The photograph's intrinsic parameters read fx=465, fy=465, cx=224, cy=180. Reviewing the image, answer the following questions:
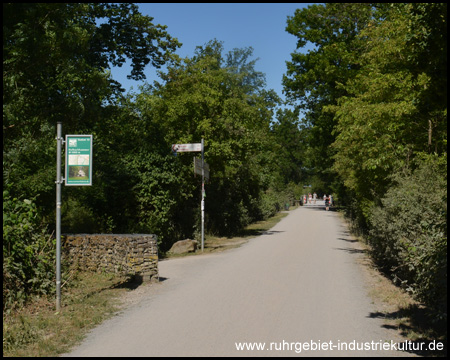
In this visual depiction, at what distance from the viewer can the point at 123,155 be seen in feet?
56.1

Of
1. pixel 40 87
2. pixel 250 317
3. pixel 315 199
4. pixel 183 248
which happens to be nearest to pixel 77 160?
pixel 250 317

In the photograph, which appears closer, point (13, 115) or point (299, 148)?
point (13, 115)

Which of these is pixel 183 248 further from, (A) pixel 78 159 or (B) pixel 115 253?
(A) pixel 78 159

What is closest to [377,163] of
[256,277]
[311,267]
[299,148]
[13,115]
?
[311,267]

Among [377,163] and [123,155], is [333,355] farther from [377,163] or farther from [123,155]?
[123,155]

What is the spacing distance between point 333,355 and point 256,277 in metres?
5.68

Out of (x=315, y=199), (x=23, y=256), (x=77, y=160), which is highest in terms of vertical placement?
(x=77, y=160)

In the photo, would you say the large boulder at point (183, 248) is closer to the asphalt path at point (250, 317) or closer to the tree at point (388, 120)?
the asphalt path at point (250, 317)

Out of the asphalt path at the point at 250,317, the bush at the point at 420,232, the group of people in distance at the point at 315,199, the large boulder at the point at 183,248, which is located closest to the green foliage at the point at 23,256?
the asphalt path at the point at 250,317

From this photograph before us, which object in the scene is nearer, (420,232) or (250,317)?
(250,317)

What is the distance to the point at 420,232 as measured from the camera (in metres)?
8.90

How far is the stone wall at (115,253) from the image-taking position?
10.7m

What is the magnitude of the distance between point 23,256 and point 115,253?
3.05m

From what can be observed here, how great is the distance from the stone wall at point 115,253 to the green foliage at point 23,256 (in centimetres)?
214
